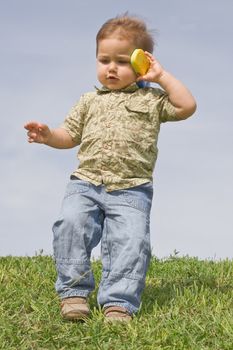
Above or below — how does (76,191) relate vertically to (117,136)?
below

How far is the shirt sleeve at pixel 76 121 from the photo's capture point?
18.8ft

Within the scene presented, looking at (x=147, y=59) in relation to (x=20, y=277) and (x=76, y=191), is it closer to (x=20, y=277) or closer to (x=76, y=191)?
(x=76, y=191)

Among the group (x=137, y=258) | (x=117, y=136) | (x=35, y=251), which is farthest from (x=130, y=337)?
(x=35, y=251)

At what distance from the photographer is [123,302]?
5.27 m

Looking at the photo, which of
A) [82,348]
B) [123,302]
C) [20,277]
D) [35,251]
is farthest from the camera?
[35,251]

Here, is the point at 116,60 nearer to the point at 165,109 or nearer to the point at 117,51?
the point at 117,51

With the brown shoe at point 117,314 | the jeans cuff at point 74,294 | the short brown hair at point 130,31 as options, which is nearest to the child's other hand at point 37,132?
the short brown hair at point 130,31

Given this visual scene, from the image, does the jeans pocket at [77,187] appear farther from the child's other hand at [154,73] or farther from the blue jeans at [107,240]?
the child's other hand at [154,73]

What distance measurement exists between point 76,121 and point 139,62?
→ 0.69 m

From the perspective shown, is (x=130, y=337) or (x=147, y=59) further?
(x=147, y=59)

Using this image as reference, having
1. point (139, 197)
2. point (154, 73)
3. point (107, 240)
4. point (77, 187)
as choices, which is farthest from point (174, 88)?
point (107, 240)

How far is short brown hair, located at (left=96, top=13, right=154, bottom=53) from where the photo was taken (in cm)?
558

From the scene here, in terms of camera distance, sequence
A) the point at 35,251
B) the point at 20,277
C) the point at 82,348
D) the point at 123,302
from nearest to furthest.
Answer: the point at 82,348 < the point at 123,302 < the point at 20,277 < the point at 35,251

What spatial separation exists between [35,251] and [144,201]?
2958 millimetres
